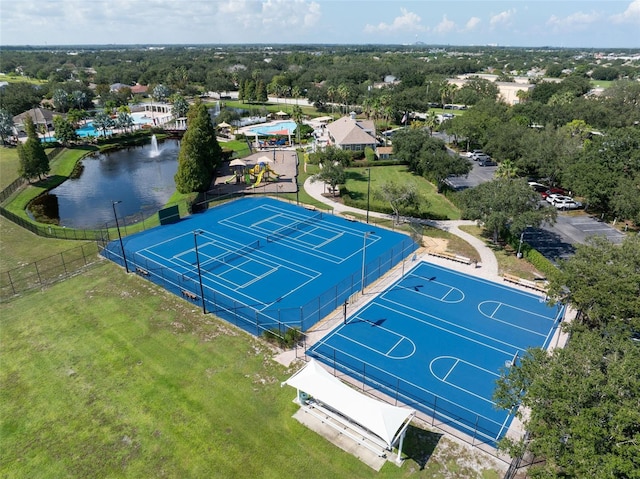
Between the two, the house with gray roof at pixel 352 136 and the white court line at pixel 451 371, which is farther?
the house with gray roof at pixel 352 136

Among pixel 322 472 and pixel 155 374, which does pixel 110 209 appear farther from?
pixel 322 472

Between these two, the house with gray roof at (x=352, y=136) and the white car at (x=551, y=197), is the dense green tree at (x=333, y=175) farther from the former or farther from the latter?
the white car at (x=551, y=197)

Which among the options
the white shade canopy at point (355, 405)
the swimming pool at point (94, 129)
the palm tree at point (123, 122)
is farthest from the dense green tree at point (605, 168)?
the swimming pool at point (94, 129)

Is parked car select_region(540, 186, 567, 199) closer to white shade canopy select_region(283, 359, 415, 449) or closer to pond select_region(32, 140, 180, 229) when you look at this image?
white shade canopy select_region(283, 359, 415, 449)

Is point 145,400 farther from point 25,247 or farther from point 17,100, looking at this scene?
point 17,100

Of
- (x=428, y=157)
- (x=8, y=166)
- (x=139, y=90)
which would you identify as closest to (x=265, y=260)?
(x=428, y=157)

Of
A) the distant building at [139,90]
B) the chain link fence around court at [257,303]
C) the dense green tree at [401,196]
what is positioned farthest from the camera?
the distant building at [139,90]

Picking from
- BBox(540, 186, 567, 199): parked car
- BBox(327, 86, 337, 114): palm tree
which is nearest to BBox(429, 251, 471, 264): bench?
BBox(540, 186, 567, 199): parked car
